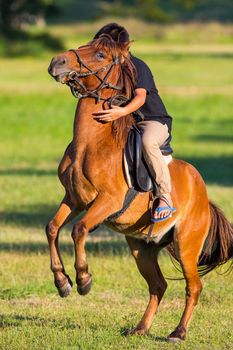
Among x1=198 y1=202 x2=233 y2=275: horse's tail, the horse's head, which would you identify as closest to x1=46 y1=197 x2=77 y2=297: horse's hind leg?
the horse's head

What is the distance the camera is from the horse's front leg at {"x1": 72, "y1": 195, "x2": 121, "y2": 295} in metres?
8.55

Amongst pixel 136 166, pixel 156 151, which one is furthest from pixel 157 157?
pixel 136 166

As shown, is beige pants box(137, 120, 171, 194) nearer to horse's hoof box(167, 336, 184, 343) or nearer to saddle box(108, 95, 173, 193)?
saddle box(108, 95, 173, 193)

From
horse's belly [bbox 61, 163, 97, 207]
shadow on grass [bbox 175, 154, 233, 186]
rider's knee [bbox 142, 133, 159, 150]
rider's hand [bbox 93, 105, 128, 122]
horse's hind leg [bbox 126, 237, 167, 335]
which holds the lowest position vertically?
shadow on grass [bbox 175, 154, 233, 186]

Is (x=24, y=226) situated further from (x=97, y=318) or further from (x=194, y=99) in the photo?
(x=194, y=99)

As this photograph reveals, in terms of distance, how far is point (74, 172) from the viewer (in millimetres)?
8688

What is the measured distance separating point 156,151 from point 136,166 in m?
0.23

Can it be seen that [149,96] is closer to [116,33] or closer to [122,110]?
[122,110]

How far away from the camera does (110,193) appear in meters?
8.74

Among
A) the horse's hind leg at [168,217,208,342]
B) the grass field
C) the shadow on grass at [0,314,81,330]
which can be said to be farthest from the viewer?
the shadow on grass at [0,314,81,330]

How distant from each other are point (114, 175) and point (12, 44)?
6127 cm

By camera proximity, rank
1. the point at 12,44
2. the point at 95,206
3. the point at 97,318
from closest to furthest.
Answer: the point at 95,206 < the point at 97,318 < the point at 12,44

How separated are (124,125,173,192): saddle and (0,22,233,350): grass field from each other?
48.3 inches

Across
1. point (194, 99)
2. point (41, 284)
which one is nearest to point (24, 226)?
point (41, 284)
